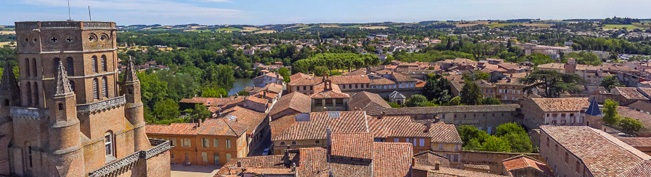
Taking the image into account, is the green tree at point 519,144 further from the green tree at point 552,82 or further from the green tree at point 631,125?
the green tree at point 552,82

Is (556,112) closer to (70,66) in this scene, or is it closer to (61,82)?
(70,66)

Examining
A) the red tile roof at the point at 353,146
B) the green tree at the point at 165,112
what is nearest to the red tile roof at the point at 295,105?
the green tree at the point at 165,112

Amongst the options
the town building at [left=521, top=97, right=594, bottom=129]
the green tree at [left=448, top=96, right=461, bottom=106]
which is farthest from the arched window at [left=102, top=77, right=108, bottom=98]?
the green tree at [left=448, top=96, right=461, bottom=106]

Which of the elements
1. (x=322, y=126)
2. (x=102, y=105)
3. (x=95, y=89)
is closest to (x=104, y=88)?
(x=95, y=89)

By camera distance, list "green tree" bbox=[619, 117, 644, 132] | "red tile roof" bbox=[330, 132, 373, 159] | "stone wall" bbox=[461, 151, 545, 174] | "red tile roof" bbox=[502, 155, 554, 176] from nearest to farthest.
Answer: "red tile roof" bbox=[330, 132, 373, 159] → "red tile roof" bbox=[502, 155, 554, 176] → "stone wall" bbox=[461, 151, 545, 174] → "green tree" bbox=[619, 117, 644, 132]

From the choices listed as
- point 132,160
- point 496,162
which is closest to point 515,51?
point 496,162

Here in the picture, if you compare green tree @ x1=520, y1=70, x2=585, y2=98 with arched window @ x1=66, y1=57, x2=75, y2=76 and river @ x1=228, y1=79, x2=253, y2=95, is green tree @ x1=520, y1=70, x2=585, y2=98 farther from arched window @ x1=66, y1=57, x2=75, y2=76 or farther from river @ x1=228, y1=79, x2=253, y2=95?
arched window @ x1=66, y1=57, x2=75, y2=76
